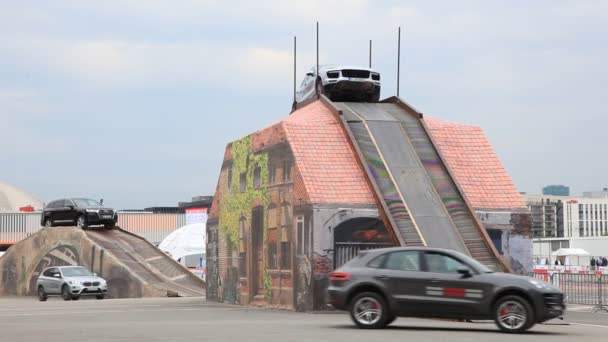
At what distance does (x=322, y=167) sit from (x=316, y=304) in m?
3.67

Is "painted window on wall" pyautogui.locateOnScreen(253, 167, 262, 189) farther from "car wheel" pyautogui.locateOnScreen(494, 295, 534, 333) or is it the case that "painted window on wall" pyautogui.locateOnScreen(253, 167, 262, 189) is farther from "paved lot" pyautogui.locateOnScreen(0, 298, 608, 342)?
"car wheel" pyautogui.locateOnScreen(494, 295, 534, 333)

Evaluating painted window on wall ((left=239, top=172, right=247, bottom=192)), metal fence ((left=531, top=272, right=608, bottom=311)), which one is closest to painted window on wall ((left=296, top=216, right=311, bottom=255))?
painted window on wall ((left=239, top=172, right=247, bottom=192))

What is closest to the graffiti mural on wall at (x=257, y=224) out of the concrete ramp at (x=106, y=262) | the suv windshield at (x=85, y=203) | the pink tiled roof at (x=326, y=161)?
the pink tiled roof at (x=326, y=161)

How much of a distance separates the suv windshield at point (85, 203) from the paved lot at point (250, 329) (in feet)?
84.9

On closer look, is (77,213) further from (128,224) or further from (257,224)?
(128,224)

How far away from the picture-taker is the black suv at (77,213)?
50.8 metres

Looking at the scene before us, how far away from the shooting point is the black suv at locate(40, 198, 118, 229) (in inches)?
2000

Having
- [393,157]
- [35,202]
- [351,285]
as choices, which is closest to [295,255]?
[393,157]

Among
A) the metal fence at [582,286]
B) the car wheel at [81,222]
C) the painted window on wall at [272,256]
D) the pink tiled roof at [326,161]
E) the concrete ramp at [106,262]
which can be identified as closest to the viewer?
the pink tiled roof at [326,161]

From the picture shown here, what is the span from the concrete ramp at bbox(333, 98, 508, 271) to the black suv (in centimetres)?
2309

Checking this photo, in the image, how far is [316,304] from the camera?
1042 inches

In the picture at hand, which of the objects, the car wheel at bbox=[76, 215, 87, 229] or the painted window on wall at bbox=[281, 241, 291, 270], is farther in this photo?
the car wheel at bbox=[76, 215, 87, 229]

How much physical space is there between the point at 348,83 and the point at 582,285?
32.1ft

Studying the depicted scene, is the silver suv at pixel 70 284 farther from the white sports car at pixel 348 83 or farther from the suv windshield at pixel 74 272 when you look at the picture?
the white sports car at pixel 348 83
